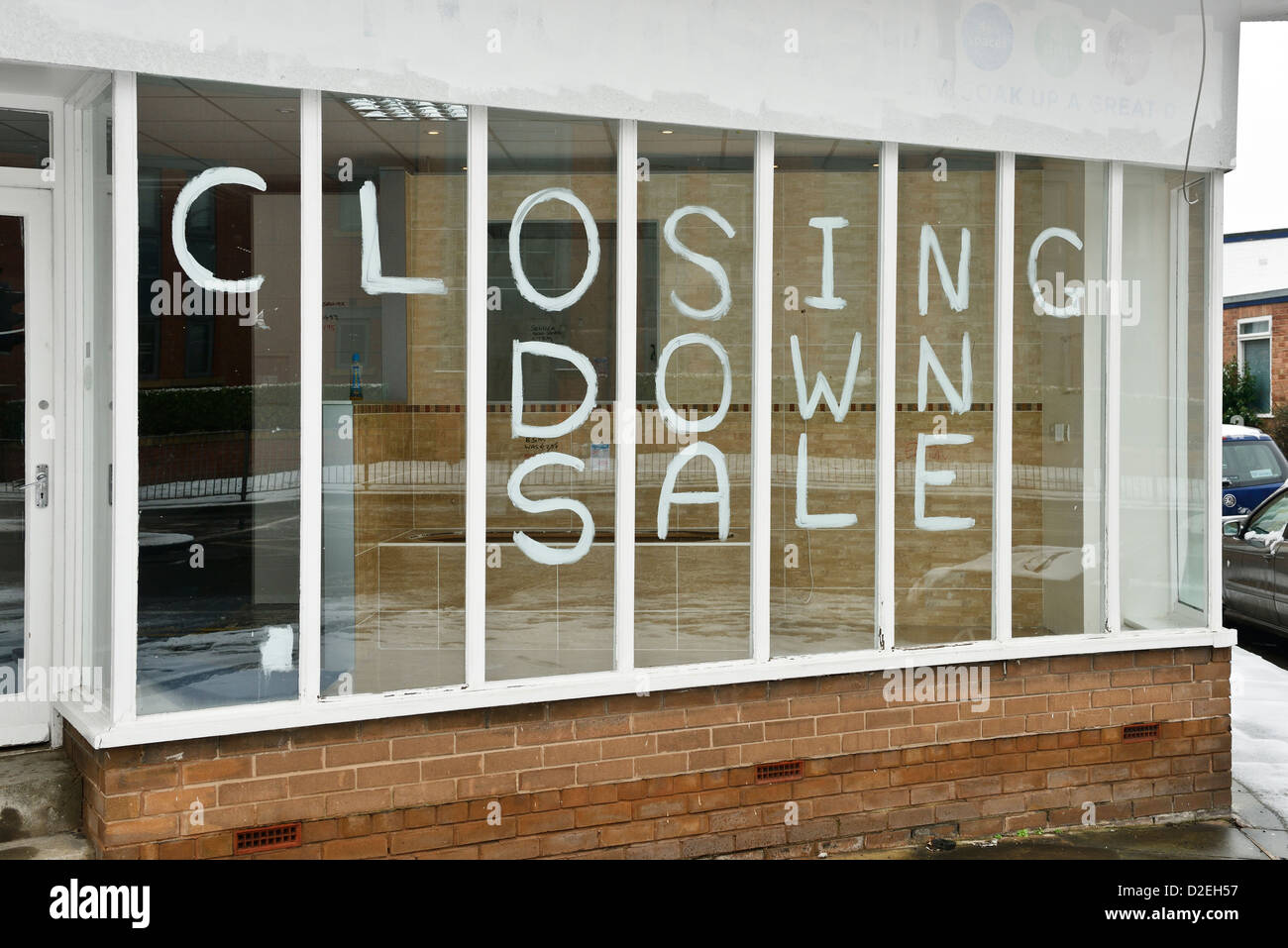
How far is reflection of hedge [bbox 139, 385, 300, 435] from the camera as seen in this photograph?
4.40 meters

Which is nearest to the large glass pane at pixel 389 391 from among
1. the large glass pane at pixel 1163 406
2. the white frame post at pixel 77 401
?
the white frame post at pixel 77 401

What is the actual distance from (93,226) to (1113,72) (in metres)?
4.42

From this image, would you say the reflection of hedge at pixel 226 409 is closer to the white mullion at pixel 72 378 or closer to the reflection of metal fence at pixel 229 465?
the reflection of metal fence at pixel 229 465

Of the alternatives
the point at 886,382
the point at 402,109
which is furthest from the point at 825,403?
the point at 402,109

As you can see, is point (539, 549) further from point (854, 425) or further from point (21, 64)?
point (21, 64)

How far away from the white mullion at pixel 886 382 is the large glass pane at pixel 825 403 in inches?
1.3

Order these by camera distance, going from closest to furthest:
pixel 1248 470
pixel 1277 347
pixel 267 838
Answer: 1. pixel 267 838
2. pixel 1248 470
3. pixel 1277 347

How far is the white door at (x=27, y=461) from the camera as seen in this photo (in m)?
4.66

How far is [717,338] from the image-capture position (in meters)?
5.19

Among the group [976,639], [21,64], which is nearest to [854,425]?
[976,639]

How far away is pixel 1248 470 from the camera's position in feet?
43.4

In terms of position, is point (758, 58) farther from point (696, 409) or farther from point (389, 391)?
point (389, 391)

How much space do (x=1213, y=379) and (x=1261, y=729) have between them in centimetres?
259

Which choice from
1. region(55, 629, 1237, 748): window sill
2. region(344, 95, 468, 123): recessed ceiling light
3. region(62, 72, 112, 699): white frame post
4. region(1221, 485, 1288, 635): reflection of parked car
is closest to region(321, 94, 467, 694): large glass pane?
region(344, 95, 468, 123): recessed ceiling light
